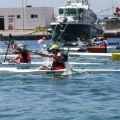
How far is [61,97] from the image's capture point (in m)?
15.7

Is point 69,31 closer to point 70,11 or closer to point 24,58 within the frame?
point 70,11

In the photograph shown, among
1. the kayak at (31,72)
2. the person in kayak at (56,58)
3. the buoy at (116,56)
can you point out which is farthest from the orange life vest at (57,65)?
the buoy at (116,56)

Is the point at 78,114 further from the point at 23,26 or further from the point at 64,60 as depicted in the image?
the point at 23,26

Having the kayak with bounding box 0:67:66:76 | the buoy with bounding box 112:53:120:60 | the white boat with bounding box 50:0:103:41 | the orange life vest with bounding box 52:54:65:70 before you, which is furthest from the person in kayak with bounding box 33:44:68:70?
the white boat with bounding box 50:0:103:41

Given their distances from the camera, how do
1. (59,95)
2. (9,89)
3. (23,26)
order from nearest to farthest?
(59,95), (9,89), (23,26)

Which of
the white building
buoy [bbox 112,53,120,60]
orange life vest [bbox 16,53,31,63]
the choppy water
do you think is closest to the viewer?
the choppy water

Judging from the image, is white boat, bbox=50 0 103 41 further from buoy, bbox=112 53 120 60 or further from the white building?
the white building

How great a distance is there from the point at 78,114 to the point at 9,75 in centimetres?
840

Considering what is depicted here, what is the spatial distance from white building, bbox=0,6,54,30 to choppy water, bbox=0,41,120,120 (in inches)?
2613

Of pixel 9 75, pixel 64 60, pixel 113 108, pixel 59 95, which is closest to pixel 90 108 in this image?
pixel 113 108

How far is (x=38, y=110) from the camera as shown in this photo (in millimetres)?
13828

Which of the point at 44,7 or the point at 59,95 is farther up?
the point at 44,7

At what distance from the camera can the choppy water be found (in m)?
13.3

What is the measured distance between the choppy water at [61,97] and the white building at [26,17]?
218ft
